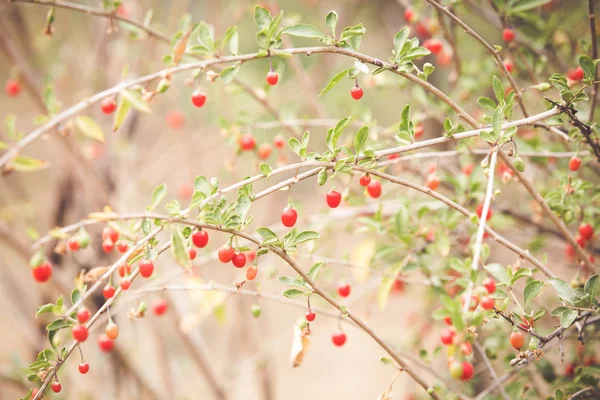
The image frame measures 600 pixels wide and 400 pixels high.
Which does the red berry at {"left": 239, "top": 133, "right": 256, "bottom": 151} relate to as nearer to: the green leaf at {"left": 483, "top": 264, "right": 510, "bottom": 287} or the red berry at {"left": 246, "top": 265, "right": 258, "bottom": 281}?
the red berry at {"left": 246, "top": 265, "right": 258, "bottom": 281}

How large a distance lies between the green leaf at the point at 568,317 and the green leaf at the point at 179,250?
64 cm

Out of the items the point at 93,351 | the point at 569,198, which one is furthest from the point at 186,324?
the point at 569,198

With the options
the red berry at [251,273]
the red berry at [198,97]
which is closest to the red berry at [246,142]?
the red berry at [198,97]

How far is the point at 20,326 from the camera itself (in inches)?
74.3

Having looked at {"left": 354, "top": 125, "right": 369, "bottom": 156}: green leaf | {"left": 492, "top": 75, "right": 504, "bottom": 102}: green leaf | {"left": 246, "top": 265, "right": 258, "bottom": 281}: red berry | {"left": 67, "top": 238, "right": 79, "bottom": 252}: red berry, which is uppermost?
{"left": 492, "top": 75, "right": 504, "bottom": 102}: green leaf

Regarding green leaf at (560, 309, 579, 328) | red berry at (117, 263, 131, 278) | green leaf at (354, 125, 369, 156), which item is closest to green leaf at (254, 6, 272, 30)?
green leaf at (354, 125, 369, 156)

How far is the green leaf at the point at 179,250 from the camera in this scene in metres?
0.72

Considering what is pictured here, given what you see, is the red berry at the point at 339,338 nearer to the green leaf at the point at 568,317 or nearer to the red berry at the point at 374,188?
the red berry at the point at 374,188

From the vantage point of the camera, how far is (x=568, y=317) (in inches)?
32.1

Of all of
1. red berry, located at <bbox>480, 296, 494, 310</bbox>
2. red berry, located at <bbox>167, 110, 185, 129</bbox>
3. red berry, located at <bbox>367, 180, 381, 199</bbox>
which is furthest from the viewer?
red berry, located at <bbox>167, 110, 185, 129</bbox>

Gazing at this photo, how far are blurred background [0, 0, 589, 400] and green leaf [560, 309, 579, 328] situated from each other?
0.85ft

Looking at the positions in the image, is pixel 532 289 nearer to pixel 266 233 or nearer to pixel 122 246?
pixel 266 233

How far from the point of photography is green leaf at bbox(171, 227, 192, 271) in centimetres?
72

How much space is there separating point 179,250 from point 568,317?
67 centimetres
